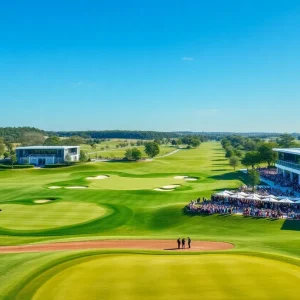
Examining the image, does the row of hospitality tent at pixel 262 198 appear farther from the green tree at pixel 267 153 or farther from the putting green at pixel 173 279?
the green tree at pixel 267 153

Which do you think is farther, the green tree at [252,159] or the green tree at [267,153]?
the green tree at [267,153]

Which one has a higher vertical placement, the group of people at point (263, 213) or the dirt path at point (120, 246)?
the group of people at point (263, 213)

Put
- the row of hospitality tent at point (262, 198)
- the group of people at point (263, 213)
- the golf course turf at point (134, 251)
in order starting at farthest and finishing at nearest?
1. the row of hospitality tent at point (262, 198)
2. the group of people at point (263, 213)
3. the golf course turf at point (134, 251)

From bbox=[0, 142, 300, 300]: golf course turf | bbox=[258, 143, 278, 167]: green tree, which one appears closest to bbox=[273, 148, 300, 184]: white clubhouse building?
bbox=[258, 143, 278, 167]: green tree

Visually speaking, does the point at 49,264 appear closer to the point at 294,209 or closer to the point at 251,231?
the point at 251,231

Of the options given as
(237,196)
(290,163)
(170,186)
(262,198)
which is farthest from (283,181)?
(262,198)

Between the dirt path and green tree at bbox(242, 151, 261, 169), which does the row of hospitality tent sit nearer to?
the dirt path

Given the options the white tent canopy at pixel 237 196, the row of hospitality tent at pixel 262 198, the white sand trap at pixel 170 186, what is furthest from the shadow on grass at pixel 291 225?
the white sand trap at pixel 170 186

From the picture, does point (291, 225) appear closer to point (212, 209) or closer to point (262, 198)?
point (262, 198)
